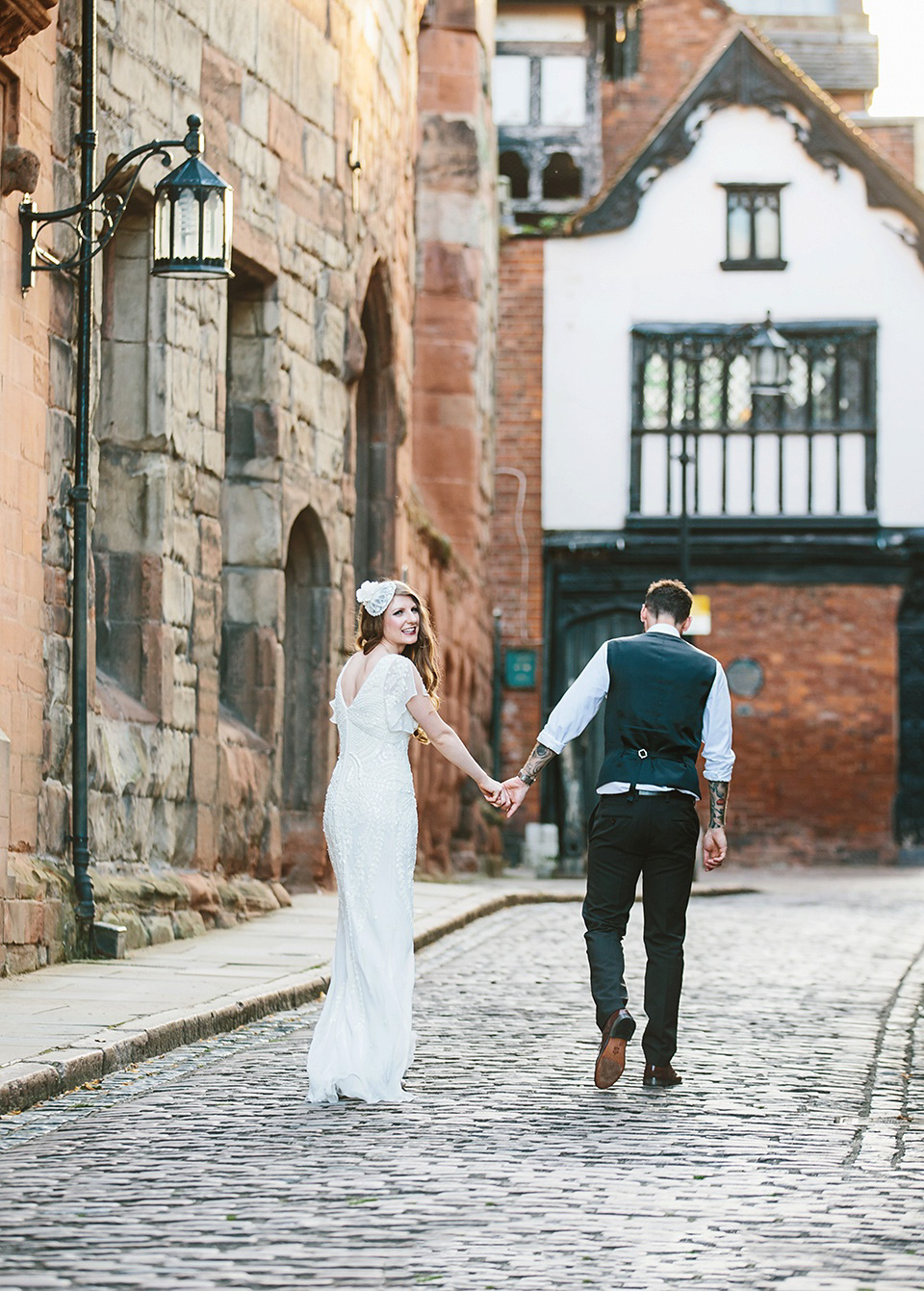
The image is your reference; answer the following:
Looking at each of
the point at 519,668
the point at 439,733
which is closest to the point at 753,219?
the point at 519,668

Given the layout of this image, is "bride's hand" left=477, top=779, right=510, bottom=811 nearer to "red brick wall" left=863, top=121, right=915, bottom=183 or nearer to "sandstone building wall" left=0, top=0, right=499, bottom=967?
"sandstone building wall" left=0, top=0, right=499, bottom=967

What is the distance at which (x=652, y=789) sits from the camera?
7.67 m

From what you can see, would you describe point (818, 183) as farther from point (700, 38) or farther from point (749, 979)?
point (749, 979)

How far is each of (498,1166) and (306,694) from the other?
33.6 feet

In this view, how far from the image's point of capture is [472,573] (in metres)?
25.2

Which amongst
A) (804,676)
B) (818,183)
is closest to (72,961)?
(804,676)

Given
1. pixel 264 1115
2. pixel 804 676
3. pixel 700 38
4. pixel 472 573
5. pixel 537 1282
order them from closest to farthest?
pixel 537 1282, pixel 264 1115, pixel 472 573, pixel 804 676, pixel 700 38

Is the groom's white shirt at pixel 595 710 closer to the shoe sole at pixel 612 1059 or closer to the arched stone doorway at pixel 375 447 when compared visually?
the shoe sole at pixel 612 1059

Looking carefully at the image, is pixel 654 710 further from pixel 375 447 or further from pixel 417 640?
pixel 375 447

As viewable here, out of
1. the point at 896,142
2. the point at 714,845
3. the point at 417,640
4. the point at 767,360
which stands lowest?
the point at 714,845

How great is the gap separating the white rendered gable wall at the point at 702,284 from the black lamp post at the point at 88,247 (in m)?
17.4

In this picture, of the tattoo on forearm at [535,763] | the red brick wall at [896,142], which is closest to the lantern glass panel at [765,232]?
the red brick wall at [896,142]

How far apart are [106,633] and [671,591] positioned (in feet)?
17.4

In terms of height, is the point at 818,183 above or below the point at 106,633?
above
